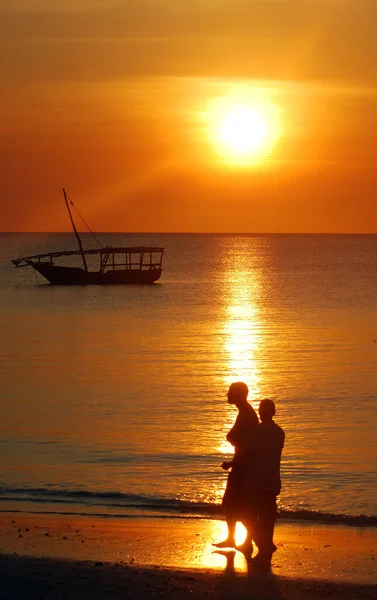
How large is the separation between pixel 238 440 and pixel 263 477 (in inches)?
19.8

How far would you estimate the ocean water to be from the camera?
15.5m

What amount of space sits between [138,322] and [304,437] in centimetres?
3358

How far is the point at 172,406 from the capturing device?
24.5m

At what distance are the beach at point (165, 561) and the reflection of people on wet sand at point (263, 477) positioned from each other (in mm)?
265

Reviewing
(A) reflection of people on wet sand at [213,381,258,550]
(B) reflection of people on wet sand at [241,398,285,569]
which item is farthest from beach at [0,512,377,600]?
(A) reflection of people on wet sand at [213,381,258,550]

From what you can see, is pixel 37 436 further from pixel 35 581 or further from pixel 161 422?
pixel 35 581

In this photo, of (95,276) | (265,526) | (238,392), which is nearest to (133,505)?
(265,526)

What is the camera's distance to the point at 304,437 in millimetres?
20422

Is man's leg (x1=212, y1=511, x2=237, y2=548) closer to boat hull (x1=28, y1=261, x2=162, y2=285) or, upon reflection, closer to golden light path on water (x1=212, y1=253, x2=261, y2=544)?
golden light path on water (x1=212, y1=253, x2=261, y2=544)

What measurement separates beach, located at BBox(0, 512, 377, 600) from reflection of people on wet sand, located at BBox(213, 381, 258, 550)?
55 centimetres

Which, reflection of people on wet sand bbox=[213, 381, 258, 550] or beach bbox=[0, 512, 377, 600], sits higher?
reflection of people on wet sand bbox=[213, 381, 258, 550]

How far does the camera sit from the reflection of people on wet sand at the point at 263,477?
34.6 ft

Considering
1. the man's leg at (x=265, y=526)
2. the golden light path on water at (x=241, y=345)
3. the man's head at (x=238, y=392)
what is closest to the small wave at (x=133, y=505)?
the golden light path on water at (x=241, y=345)

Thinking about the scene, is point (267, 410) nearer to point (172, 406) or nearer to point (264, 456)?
point (264, 456)
